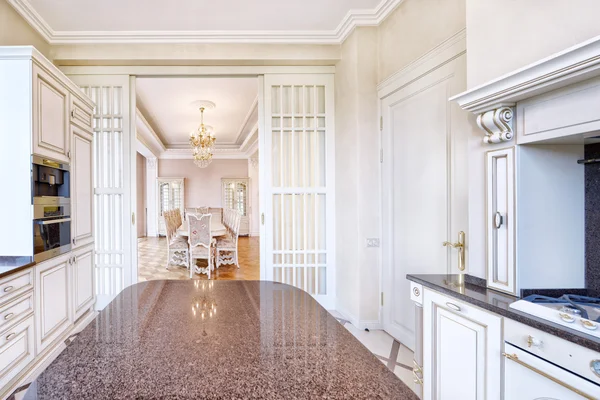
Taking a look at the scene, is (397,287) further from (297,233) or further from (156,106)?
(156,106)

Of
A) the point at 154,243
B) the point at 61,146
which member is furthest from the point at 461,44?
A: the point at 154,243

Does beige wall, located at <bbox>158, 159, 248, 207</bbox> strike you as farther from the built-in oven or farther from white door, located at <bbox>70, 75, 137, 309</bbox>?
the built-in oven

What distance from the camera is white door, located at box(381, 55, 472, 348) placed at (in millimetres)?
2006

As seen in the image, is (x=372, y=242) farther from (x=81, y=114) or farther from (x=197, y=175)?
(x=197, y=175)

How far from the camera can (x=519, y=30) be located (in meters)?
1.29

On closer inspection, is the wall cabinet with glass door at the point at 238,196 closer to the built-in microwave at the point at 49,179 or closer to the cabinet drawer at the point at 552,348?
the built-in microwave at the point at 49,179

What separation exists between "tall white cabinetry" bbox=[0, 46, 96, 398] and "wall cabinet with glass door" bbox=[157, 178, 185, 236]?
23.8ft

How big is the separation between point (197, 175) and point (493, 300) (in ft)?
31.4

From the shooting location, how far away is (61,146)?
2361 mm

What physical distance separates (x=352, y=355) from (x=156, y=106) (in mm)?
5791

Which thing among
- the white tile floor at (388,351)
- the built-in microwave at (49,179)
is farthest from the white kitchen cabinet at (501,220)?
the built-in microwave at (49,179)

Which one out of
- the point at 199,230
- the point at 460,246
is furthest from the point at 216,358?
the point at 199,230

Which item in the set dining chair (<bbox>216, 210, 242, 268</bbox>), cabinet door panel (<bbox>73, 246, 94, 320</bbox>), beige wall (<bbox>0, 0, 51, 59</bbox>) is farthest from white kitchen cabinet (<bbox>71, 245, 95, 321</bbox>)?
dining chair (<bbox>216, 210, 242, 268</bbox>)

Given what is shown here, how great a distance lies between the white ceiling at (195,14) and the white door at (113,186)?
609mm
